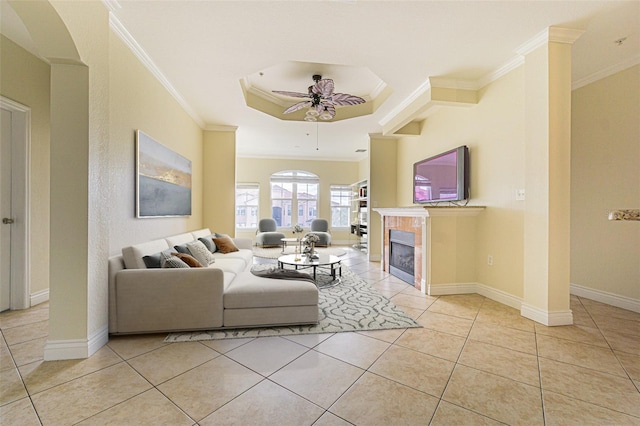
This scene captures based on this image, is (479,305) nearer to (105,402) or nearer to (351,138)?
(105,402)

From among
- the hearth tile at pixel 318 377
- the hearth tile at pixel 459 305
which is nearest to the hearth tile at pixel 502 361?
the hearth tile at pixel 459 305

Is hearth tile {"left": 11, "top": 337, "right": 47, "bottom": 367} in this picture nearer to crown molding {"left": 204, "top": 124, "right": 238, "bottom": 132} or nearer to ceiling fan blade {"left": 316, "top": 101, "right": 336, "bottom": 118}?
ceiling fan blade {"left": 316, "top": 101, "right": 336, "bottom": 118}

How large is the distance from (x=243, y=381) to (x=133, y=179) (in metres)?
2.37

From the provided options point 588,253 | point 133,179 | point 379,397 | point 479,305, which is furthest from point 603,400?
point 133,179

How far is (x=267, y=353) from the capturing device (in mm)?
2082

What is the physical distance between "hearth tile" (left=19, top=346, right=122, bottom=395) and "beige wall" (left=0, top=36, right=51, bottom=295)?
5.74ft

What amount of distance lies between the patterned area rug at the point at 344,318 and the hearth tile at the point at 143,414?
0.76 m

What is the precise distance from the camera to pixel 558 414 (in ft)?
4.81

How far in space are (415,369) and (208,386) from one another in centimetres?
138

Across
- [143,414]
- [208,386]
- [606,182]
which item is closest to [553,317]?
[606,182]

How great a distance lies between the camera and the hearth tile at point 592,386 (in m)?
1.55

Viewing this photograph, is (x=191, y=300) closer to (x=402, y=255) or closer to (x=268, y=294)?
(x=268, y=294)

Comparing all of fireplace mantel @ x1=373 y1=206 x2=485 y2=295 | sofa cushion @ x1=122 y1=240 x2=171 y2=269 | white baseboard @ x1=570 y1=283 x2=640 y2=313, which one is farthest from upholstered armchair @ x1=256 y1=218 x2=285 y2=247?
white baseboard @ x1=570 y1=283 x2=640 y2=313

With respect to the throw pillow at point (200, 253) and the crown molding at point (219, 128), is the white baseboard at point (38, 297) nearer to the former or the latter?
the throw pillow at point (200, 253)
